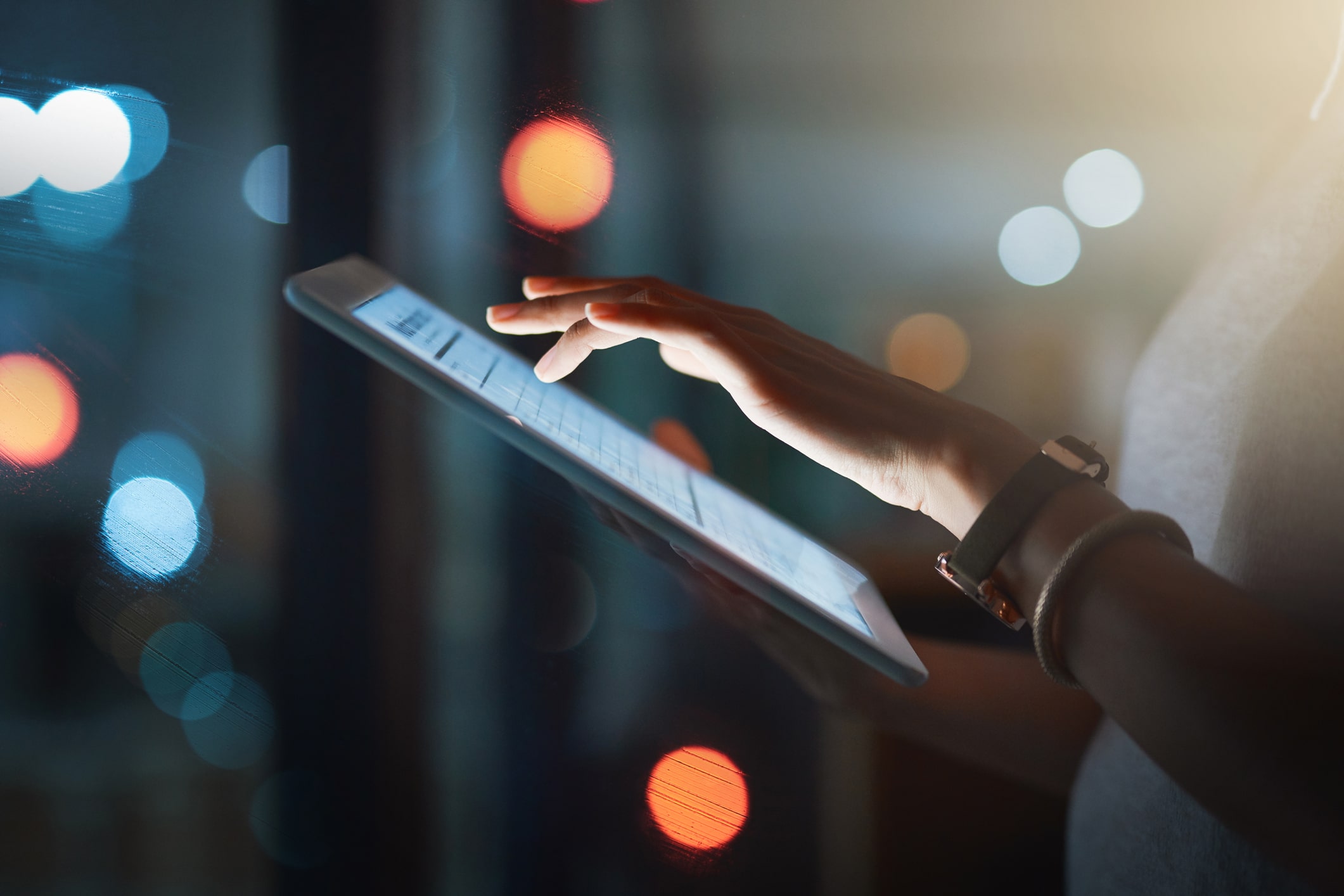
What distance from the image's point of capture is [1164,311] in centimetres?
82

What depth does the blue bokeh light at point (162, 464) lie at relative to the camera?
535 mm

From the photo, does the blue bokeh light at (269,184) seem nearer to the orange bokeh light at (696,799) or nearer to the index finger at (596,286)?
the index finger at (596,286)

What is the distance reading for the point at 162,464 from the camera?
0.54 metres

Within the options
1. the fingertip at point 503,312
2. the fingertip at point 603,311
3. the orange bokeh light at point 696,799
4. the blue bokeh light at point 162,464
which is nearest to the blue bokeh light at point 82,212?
the blue bokeh light at point 162,464

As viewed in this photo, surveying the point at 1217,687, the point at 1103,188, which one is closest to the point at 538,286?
the point at 1217,687

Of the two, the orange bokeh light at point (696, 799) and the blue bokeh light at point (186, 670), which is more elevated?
the blue bokeh light at point (186, 670)

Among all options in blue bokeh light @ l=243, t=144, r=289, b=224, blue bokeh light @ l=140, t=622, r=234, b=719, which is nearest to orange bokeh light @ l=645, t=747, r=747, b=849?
blue bokeh light @ l=140, t=622, r=234, b=719

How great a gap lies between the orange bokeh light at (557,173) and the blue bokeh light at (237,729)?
1.71 ft

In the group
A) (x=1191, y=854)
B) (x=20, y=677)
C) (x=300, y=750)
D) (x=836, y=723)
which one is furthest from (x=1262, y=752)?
(x=20, y=677)

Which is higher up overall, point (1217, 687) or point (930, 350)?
point (930, 350)

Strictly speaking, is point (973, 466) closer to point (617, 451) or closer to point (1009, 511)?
point (1009, 511)

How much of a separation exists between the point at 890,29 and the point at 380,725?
3.01ft

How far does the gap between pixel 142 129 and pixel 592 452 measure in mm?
501

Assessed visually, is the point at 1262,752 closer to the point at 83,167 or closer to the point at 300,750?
the point at 300,750
